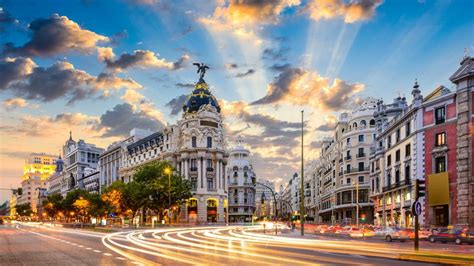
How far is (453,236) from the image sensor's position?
41.0 m

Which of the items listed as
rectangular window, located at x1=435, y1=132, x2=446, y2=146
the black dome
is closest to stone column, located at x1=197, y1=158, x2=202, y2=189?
the black dome

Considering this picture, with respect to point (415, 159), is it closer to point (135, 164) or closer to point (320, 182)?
point (320, 182)

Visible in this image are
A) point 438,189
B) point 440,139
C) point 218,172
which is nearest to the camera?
point 438,189

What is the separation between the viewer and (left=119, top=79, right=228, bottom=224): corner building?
11819cm

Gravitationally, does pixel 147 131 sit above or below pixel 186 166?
above

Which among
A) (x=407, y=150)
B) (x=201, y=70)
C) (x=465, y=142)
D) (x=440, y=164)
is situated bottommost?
(x=440, y=164)

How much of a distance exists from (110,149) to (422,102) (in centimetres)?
12037

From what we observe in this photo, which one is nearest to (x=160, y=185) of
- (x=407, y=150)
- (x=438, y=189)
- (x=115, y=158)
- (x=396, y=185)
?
(x=396, y=185)

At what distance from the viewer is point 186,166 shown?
4683 inches

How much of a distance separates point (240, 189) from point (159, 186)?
84320mm

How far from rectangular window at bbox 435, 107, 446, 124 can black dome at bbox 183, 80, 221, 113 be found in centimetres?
7129

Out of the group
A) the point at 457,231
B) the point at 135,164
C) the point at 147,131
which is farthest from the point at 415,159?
the point at 147,131

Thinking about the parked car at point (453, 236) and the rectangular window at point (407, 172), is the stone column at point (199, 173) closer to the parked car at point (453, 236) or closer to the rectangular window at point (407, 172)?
the rectangular window at point (407, 172)

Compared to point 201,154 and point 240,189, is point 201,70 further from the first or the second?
point 240,189
